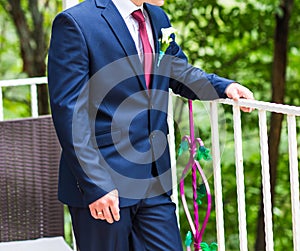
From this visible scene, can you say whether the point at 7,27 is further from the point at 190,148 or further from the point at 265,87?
the point at 190,148

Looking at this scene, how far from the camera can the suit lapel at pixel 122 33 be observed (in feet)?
8.89

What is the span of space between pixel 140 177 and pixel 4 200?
0.99 meters

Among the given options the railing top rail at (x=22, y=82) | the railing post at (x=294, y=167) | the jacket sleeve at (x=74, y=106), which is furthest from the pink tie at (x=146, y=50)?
the railing top rail at (x=22, y=82)

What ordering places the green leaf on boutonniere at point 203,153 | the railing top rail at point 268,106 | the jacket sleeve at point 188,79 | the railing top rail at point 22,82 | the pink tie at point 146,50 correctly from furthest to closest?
1. the railing top rail at point 22,82
2. the green leaf on boutonniere at point 203,153
3. the jacket sleeve at point 188,79
4. the pink tie at point 146,50
5. the railing top rail at point 268,106

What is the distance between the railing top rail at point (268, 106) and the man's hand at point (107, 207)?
522 millimetres

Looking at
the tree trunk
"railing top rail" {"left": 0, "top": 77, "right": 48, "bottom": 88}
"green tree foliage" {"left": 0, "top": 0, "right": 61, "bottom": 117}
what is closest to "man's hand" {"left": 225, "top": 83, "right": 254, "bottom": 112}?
"railing top rail" {"left": 0, "top": 77, "right": 48, "bottom": 88}

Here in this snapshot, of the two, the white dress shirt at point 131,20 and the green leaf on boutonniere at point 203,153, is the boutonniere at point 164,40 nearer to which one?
the white dress shirt at point 131,20

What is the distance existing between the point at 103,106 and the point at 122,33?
9.7 inches

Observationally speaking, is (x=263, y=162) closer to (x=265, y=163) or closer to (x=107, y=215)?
(x=265, y=163)

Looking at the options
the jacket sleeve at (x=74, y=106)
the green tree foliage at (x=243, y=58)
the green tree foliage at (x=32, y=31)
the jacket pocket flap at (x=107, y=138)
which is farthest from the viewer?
the green tree foliage at (x=32, y=31)

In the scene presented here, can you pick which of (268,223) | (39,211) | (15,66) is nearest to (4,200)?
(39,211)

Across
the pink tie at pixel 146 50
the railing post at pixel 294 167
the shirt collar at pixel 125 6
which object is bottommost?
the railing post at pixel 294 167

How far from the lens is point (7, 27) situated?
7211 mm

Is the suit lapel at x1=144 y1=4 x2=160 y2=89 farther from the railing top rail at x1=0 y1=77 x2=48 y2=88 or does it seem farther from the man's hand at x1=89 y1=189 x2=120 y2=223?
the railing top rail at x1=0 y1=77 x2=48 y2=88
